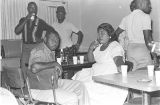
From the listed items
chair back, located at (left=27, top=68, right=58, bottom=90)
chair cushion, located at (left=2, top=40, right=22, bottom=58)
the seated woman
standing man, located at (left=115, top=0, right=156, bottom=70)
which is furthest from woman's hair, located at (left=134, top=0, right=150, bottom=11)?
chair cushion, located at (left=2, top=40, right=22, bottom=58)

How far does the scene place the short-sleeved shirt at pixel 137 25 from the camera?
3.55 metres

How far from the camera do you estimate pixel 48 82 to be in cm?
263

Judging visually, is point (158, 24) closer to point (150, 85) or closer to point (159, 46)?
point (159, 46)

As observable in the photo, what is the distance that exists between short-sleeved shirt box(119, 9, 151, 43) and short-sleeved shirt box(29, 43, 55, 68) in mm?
1214

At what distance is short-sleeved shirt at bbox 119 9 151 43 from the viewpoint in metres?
3.55

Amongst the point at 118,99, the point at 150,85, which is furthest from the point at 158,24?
the point at 150,85

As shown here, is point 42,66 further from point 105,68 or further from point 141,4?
point 141,4

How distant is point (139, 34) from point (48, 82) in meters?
1.55

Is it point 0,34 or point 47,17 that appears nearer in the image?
point 0,34

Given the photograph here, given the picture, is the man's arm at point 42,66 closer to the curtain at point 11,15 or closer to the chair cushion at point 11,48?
the chair cushion at point 11,48

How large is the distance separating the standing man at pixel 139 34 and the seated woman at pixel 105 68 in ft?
1.46

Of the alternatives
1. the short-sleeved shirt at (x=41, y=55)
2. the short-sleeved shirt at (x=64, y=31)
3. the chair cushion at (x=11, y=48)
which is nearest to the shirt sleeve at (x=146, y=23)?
the short-sleeved shirt at (x=41, y=55)

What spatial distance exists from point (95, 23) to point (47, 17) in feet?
3.53

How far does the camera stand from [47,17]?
20.7 feet
